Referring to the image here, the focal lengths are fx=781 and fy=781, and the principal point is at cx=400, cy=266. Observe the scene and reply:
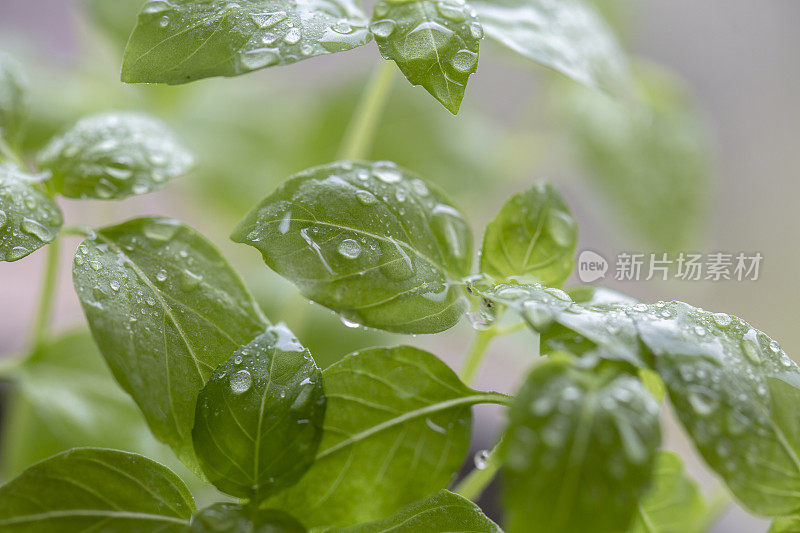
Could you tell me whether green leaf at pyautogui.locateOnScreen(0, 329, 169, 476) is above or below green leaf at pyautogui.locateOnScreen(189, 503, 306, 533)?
below

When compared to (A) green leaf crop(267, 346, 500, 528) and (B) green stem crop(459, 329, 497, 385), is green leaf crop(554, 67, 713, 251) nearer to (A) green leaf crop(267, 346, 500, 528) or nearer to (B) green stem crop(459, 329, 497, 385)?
(B) green stem crop(459, 329, 497, 385)

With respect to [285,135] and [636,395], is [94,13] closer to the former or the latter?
[285,135]

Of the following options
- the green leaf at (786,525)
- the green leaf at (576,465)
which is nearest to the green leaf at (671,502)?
the green leaf at (786,525)

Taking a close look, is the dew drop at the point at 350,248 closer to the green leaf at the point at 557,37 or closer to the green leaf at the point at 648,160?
the green leaf at the point at 557,37

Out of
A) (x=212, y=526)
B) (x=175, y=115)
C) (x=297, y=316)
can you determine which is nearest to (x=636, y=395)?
(x=212, y=526)

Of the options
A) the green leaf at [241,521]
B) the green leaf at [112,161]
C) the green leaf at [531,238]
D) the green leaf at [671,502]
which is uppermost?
the green leaf at [531,238]

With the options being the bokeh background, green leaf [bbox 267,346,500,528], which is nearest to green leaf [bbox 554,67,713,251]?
the bokeh background
